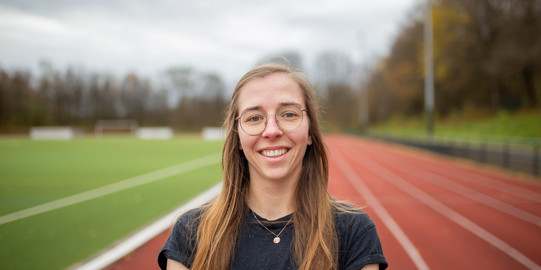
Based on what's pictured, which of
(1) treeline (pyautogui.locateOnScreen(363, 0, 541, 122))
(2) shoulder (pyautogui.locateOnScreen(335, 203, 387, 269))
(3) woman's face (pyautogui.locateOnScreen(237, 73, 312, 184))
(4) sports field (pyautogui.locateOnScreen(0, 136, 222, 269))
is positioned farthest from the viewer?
(1) treeline (pyautogui.locateOnScreen(363, 0, 541, 122))

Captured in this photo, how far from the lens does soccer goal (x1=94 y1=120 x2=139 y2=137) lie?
5591cm

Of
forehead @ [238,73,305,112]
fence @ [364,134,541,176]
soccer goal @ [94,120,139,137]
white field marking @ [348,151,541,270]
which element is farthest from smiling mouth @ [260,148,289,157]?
soccer goal @ [94,120,139,137]

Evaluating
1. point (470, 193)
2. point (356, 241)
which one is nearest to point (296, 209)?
point (356, 241)

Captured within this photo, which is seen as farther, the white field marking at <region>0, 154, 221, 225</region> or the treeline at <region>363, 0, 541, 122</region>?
the treeline at <region>363, 0, 541, 122</region>

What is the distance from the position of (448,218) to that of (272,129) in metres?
6.59

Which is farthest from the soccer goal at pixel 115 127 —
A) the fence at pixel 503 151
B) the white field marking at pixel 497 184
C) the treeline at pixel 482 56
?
the white field marking at pixel 497 184

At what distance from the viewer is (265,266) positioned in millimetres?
1540

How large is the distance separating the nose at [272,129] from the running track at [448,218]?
0.98m

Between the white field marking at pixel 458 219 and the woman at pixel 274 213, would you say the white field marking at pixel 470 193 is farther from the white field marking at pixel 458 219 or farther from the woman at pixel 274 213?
the woman at pixel 274 213

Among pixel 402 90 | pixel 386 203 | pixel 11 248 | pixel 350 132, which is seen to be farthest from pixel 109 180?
pixel 350 132

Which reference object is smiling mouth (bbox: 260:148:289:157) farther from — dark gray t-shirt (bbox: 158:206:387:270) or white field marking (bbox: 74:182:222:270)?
white field marking (bbox: 74:182:222:270)

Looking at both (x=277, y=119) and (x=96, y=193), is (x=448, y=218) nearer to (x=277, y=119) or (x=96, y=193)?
(x=277, y=119)

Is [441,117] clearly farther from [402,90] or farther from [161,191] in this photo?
[161,191]

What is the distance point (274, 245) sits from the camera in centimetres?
159
